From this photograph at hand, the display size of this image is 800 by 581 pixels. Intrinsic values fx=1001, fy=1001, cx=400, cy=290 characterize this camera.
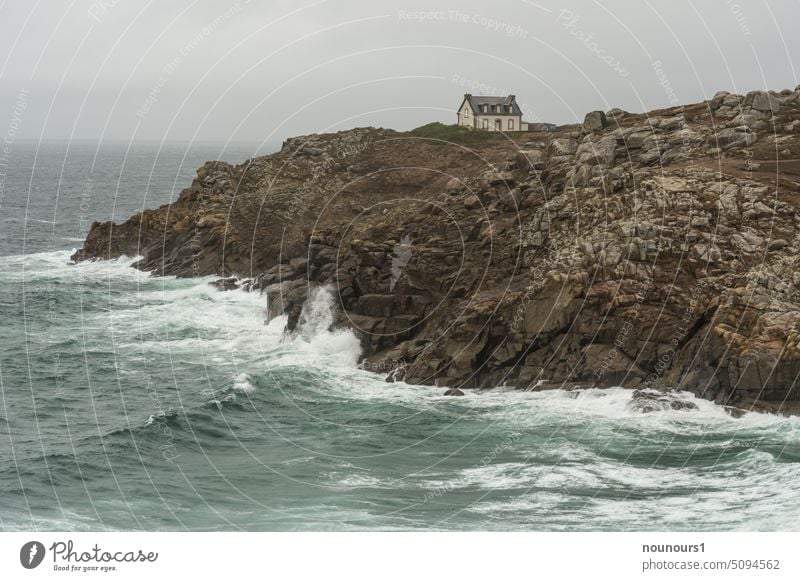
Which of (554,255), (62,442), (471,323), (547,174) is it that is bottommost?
(62,442)

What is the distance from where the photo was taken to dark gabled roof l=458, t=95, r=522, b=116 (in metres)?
97.9

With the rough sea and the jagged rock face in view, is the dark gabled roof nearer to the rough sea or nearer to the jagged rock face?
the jagged rock face

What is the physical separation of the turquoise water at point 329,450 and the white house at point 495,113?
4044 centimetres

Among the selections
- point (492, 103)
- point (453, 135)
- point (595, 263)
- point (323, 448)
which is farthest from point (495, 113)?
point (323, 448)

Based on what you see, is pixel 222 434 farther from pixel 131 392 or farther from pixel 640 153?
pixel 640 153

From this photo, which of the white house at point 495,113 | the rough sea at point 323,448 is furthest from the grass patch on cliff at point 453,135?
the rough sea at point 323,448

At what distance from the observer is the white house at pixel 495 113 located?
98.1 metres

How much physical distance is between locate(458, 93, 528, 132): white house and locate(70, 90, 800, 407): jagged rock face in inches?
676

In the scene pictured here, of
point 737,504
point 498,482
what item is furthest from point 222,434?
point 737,504

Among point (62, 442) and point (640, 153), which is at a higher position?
point (640, 153)

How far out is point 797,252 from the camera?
172ft

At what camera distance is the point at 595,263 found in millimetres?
55031

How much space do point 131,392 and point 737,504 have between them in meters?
33.6

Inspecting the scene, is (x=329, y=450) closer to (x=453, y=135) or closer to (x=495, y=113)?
(x=453, y=135)
